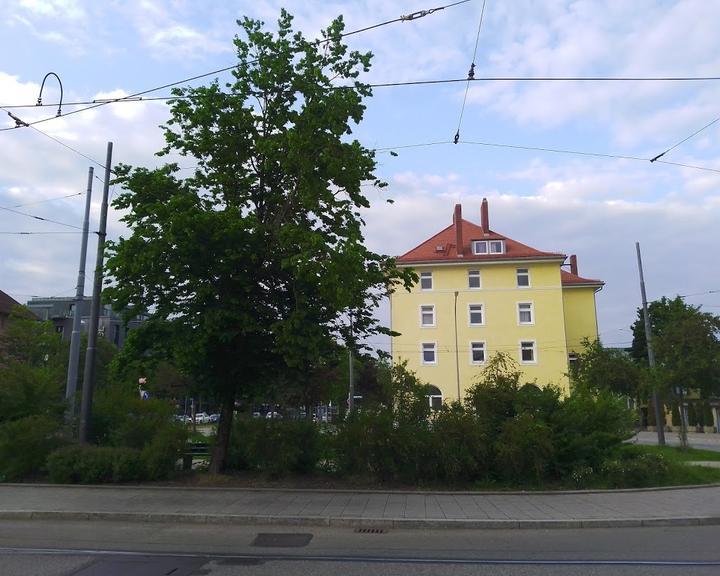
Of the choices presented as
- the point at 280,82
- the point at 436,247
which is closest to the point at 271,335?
the point at 280,82

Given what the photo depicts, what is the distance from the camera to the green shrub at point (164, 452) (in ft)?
46.6

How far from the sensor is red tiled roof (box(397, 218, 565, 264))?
57.3 m

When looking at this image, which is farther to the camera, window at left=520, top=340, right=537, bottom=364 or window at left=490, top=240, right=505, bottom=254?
window at left=490, top=240, right=505, bottom=254

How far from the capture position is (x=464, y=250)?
192 ft

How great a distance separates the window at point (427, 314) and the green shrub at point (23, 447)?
44.7 m

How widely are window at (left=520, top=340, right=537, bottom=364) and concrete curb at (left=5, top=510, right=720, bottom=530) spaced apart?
1835 inches

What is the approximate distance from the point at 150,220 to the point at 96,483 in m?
6.06

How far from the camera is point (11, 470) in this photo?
14.6 meters

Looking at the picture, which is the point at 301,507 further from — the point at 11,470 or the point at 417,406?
the point at 11,470

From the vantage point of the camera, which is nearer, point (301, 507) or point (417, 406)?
point (301, 507)

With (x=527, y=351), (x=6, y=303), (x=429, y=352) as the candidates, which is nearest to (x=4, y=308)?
(x=6, y=303)

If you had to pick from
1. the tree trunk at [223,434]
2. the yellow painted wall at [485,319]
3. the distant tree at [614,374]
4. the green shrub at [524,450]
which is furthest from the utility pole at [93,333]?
the yellow painted wall at [485,319]

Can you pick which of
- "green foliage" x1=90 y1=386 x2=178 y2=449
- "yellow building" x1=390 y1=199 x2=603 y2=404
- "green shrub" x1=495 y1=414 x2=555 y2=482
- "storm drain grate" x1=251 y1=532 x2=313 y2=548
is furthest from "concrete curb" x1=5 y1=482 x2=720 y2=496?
"yellow building" x1=390 y1=199 x2=603 y2=404

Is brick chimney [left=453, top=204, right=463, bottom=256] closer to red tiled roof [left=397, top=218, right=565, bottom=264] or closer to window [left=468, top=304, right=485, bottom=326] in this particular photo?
red tiled roof [left=397, top=218, right=565, bottom=264]
